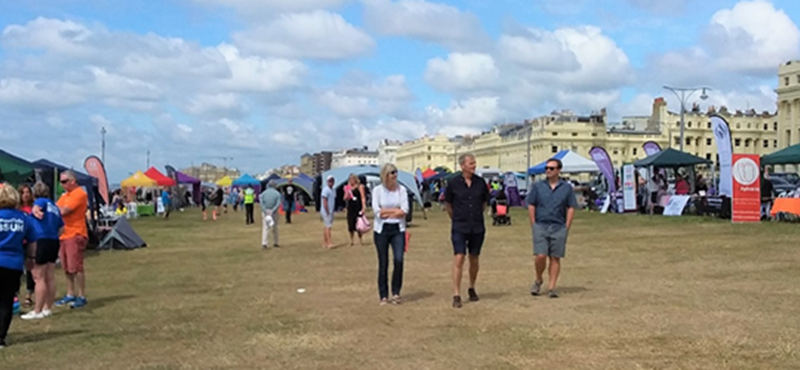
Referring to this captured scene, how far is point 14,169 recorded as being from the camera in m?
16.0

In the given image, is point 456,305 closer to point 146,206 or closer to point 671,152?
point 671,152

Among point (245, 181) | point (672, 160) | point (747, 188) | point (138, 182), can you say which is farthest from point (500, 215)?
point (245, 181)

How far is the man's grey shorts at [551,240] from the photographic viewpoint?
30.1ft

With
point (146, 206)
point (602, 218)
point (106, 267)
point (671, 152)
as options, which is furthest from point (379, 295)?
point (146, 206)

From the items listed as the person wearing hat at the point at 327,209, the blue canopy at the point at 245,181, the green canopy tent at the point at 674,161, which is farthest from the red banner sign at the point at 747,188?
the blue canopy at the point at 245,181

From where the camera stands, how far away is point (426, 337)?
724 cm

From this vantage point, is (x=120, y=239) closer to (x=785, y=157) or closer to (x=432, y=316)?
(x=432, y=316)

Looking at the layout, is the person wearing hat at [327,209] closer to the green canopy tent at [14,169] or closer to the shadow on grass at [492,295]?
the green canopy tent at [14,169]

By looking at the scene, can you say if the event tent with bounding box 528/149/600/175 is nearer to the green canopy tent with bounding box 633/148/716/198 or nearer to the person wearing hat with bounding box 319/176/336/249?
the green canopy tent with bounding box 633/148/716/198

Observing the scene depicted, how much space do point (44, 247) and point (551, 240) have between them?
562 centimetres

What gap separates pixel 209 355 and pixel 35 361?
1.43 m

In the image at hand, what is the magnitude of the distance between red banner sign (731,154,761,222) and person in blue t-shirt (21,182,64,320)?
16.7 metres

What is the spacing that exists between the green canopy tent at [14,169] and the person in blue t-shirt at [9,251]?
8.97 metres

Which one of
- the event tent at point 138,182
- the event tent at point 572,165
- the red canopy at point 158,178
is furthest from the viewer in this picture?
the red canopy at point 158,178
